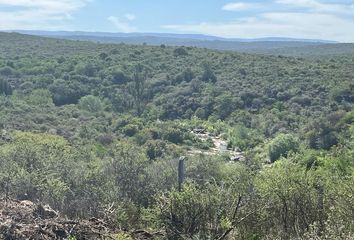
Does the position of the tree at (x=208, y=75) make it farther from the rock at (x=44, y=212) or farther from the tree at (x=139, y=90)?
the rock at (x=44, y=212)

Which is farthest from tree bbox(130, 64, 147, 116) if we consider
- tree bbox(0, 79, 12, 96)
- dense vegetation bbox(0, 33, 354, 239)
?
tree bbox(0, 79, 12, 96)

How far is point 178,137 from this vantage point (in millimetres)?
53500

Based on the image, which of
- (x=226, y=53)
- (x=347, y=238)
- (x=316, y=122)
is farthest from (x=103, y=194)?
(x=226, y=53)

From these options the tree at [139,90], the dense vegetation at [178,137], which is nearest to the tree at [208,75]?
the dense vegetation at [178,137]

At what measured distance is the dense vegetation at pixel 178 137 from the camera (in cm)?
1277

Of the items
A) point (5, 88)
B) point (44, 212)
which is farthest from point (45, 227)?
point (5, 88)

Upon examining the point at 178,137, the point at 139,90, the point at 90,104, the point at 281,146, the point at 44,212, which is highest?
the point at 44,212

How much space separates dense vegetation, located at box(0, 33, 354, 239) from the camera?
12766 millimetres

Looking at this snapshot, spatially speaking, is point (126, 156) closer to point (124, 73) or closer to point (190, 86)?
point (190, 86)

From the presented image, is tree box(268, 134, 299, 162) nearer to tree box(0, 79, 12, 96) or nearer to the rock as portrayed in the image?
the rock

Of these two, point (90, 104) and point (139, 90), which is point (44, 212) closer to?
point (90, 104)

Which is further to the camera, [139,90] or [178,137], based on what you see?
[139,90]

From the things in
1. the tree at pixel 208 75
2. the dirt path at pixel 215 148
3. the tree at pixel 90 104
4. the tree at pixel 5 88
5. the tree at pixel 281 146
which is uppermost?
the tree at pixel 208 75

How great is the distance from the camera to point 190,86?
70.5 meters
